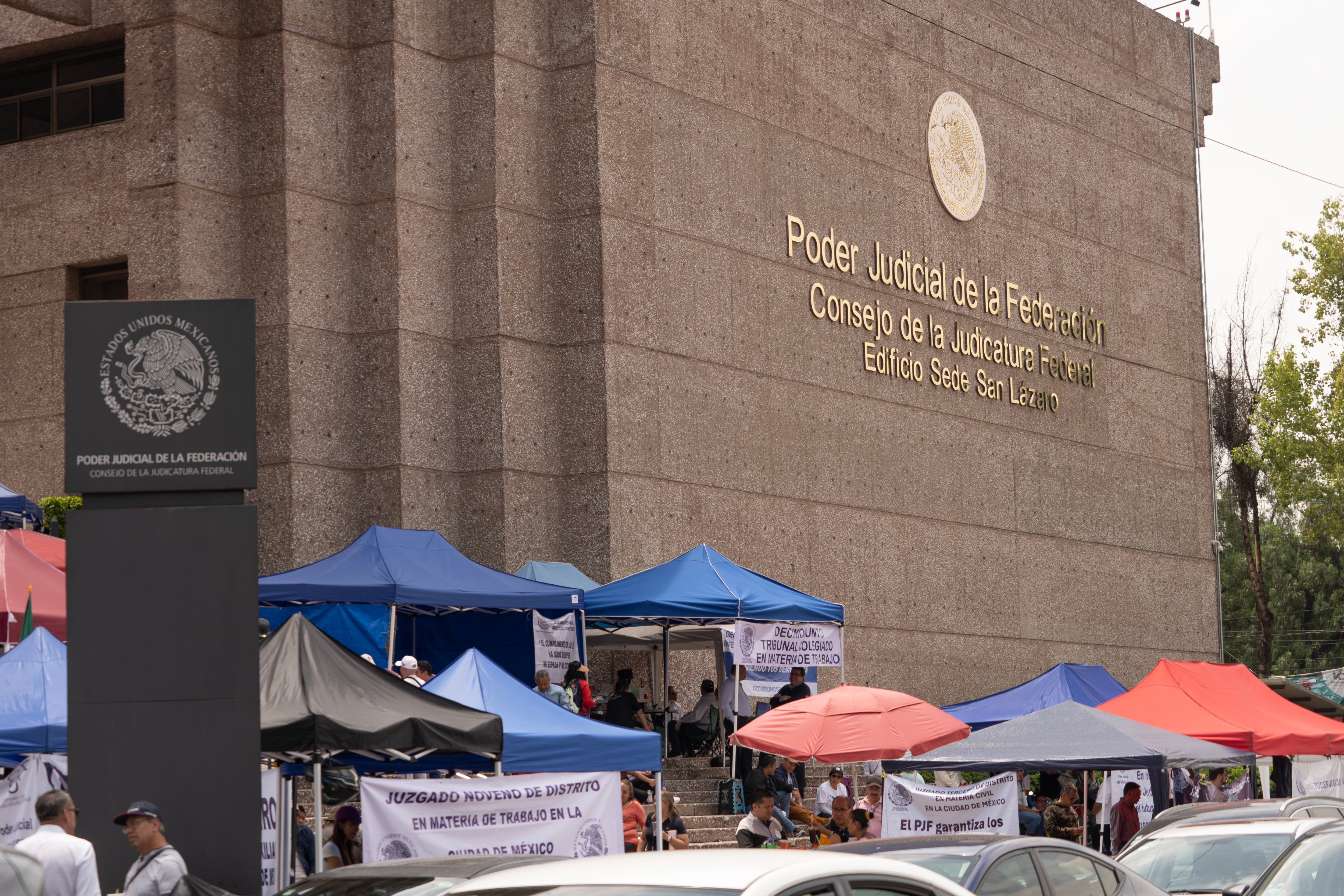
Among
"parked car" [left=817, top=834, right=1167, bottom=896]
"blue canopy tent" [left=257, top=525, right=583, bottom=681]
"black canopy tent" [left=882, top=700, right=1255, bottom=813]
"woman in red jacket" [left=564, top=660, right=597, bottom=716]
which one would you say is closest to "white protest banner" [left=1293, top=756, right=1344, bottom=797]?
"black canopy tent" [left=882, top=700, right=1255, bottom=813]

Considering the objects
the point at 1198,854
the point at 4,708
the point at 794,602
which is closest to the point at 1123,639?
the point at 794,602

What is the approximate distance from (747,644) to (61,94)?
14.8 m

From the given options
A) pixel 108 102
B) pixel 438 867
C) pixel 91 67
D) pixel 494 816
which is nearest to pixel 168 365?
pixel 438 867

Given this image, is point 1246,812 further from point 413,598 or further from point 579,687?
point 413,598

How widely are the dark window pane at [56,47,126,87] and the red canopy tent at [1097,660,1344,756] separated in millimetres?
17532

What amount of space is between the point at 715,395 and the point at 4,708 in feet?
50.6

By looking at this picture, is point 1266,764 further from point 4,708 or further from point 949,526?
point 4,708

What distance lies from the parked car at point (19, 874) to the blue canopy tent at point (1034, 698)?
57.7 ft

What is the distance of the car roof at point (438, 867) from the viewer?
9.40m

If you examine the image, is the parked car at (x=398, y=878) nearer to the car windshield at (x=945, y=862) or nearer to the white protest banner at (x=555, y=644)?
the car windshield at (x=945, y=862)

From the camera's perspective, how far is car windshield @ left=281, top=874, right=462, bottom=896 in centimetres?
900

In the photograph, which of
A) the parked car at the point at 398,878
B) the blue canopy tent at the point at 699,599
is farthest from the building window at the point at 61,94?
the parked car at the point at 398,878

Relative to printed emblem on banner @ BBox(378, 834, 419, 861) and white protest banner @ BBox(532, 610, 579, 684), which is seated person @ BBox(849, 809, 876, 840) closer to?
printed emblem on banner @ BBox(378, 834, 419, 861)

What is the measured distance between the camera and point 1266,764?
2428 centimetres
